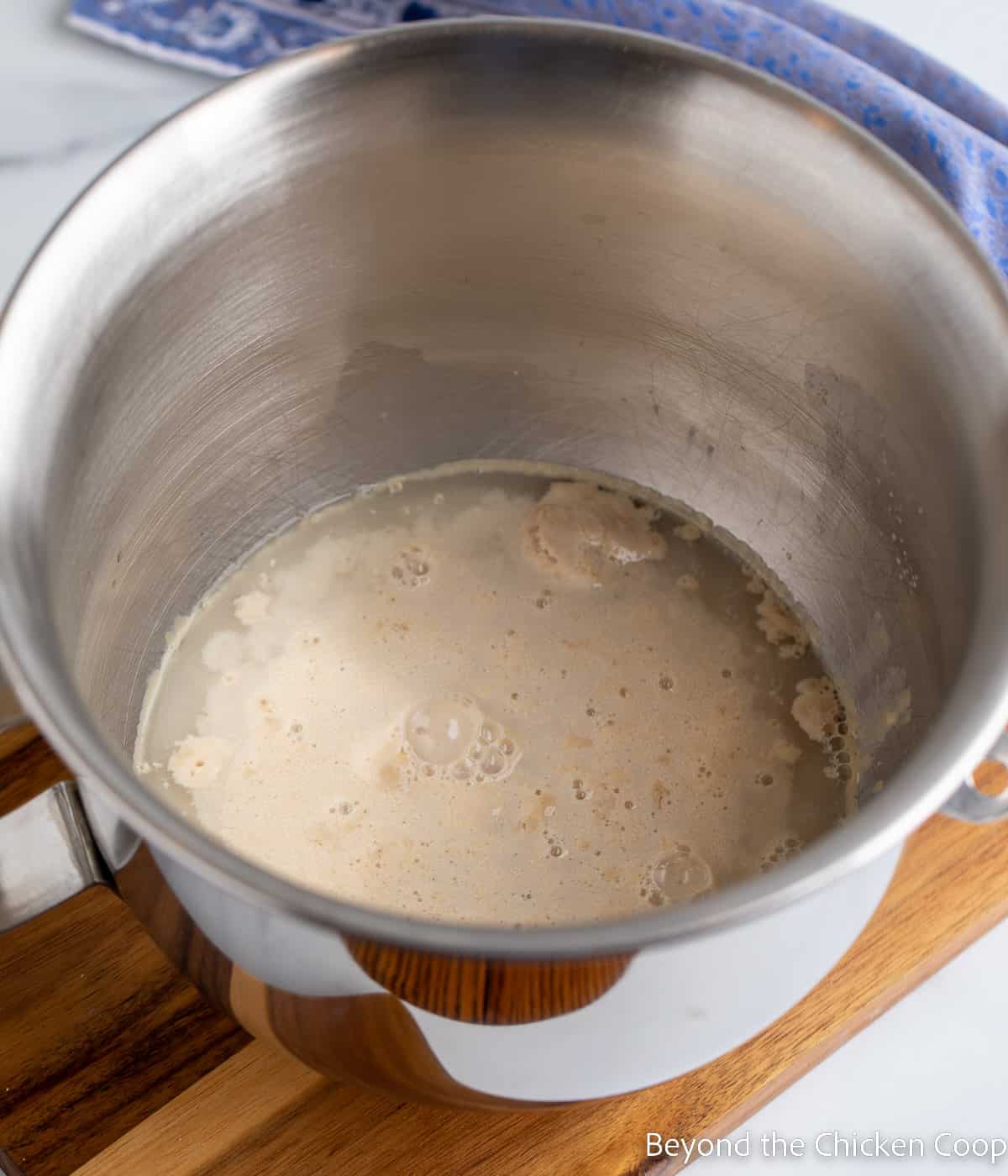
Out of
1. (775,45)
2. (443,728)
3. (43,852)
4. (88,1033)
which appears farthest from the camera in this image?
(775,45)

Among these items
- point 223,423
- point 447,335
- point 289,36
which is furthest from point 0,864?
point 289,36

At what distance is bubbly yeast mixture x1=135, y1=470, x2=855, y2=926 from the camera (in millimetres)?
744

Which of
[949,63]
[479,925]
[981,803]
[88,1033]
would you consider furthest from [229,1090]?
[949,63]

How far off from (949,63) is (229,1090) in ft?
3.06

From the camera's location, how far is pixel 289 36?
3.35 feet

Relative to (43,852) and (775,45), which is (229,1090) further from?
(775,45)

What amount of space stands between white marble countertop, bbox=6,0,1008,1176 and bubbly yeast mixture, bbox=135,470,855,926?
0.42 ft

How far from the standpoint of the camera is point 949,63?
111 cm

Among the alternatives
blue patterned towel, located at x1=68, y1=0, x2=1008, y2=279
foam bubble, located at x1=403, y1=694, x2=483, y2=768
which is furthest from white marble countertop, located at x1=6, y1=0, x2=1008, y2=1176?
foam bubble, located at x1=403, y1=694, x2=483, y2=768

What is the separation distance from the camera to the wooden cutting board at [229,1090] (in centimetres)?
65

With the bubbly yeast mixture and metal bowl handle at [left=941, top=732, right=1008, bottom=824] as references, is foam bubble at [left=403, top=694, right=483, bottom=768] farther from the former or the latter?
metal bowl handle at [left=941, top=732, right=1008, bottom=824]

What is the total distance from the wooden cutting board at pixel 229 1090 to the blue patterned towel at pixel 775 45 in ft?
1.57

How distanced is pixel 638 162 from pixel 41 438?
0.36 m

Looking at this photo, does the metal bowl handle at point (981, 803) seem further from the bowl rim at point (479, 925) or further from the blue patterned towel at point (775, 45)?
the blue patterned towel at point (775, 45)
